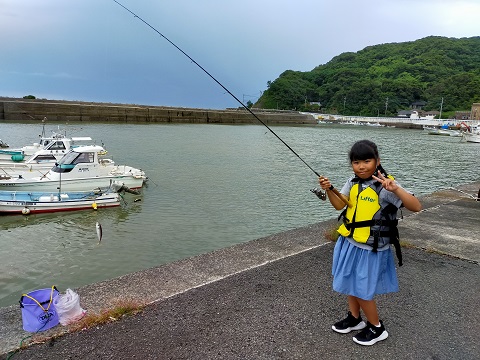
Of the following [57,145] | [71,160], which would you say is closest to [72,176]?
[71,160]

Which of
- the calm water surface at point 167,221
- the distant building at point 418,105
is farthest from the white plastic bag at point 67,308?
the distant building at point 418,105

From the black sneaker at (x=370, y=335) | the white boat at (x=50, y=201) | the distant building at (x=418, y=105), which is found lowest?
the white boat at (x=50, y=201)

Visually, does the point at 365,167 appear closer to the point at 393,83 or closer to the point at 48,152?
the point at 48,152

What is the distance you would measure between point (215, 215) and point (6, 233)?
19.7ft

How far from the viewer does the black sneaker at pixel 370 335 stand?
2871 millimetres

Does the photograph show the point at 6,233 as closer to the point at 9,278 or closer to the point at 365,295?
the point at 9,278

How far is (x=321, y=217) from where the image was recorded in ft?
39.6

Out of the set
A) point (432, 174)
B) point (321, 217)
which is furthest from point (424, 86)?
point (321, 217)

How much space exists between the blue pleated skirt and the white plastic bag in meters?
2.12

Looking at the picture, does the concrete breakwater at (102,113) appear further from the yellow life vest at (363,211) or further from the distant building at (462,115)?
the distant building at (462,115)

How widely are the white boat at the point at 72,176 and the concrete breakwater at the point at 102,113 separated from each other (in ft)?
104

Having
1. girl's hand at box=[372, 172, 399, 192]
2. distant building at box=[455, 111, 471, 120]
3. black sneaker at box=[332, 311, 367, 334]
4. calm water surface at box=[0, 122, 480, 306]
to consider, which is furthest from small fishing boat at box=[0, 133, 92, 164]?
distant building at box=[455, 111, 471, 120]

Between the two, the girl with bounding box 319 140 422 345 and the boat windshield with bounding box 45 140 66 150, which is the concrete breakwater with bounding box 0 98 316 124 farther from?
the girl with bounding box 319 140 422 345

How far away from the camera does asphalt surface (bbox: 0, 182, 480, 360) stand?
2773 mm
